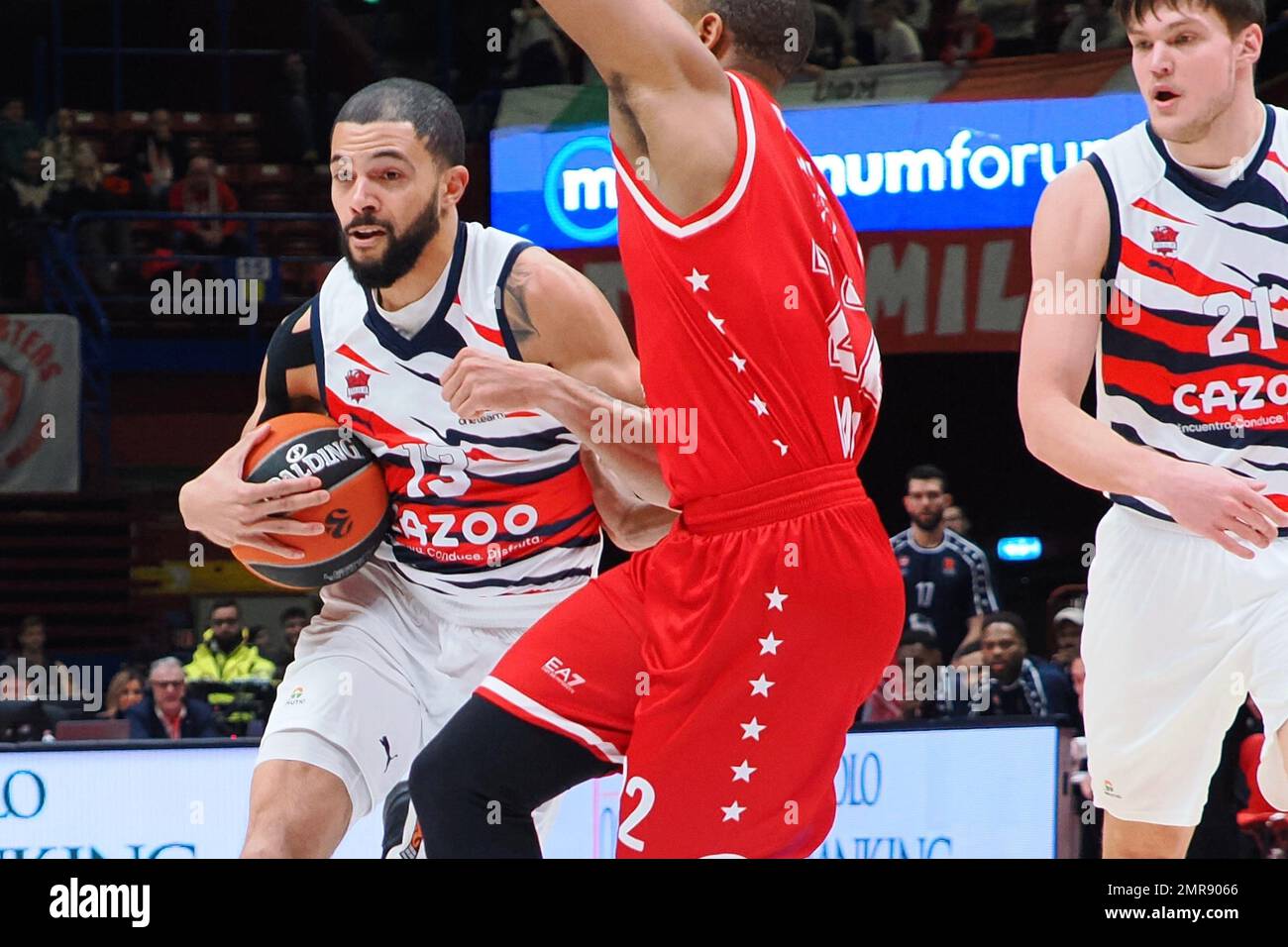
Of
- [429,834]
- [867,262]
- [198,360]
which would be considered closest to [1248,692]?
[429,834]

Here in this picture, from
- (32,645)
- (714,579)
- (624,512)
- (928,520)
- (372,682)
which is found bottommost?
(32,645)

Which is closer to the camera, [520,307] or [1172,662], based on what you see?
[1172,662]

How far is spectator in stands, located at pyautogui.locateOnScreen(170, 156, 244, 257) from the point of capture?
11078mm

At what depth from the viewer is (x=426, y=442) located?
166 inches

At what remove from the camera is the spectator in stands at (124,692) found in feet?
24.3

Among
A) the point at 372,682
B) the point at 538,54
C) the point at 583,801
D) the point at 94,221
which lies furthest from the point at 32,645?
the point at 372,682

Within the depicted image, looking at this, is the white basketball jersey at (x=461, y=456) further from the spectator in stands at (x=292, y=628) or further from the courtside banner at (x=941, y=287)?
the courtside banner at (x=941, y=287)

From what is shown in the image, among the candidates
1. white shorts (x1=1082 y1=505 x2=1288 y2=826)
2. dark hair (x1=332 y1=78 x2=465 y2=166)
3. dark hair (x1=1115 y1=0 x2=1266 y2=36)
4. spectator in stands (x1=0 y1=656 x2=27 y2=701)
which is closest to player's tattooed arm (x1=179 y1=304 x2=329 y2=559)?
dark hair (x1=332 y1=78 x2=465 y2=166)

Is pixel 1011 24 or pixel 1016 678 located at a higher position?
pixel 1011 24

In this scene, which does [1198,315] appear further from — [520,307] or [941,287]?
[941,287]

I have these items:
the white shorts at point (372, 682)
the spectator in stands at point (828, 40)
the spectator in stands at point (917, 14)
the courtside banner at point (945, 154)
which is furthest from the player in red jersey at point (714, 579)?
the spectator in stands at point (917, 14)

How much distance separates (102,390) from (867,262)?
460 centimetres

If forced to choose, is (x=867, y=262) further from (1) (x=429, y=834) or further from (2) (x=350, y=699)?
(1) (x=429, y=834)

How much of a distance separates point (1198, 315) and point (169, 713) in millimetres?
4279
